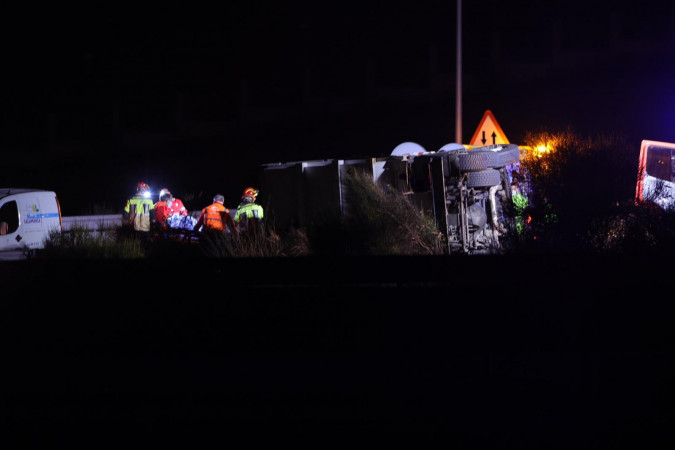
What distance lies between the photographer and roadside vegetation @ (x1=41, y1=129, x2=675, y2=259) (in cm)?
995

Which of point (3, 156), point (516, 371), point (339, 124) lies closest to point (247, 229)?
point (516, 371)

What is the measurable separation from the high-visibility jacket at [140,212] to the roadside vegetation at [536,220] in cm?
299

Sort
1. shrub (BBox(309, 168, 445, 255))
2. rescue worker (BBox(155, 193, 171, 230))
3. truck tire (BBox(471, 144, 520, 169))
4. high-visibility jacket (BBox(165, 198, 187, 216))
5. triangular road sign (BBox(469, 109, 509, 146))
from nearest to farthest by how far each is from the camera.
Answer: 1. shrub (BBox(309, 168, 445, 255))
2. truck tire (BBox(471, 144, 520, 169))
3. triangular road sign (BBox(469, 109, 509, 146))
4. rescue worker (BBox(155, 193, 171, 230))
5. high-visibility jacket (BBox(165, 198, 187, 216))

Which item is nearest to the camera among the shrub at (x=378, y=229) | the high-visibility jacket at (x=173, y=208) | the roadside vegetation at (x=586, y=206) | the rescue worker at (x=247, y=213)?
the roadside vegetation at (x=586, y=206)

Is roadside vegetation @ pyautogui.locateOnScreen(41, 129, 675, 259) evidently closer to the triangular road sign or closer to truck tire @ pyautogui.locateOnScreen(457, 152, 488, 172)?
truck tire @ pyautogui.locateOnScreen(457, 152, 488, 172)

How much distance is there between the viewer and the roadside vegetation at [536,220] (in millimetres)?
9945

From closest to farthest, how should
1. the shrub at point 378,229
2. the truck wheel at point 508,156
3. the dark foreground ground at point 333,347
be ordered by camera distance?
the dark foreground ground at point 333,347 → the shrub at point 378,229 → the truck wheel at point 508,156

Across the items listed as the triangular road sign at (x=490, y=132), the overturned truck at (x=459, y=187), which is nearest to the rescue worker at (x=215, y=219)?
the overturned truck at (x=459, y=187)

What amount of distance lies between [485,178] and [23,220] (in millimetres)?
9271

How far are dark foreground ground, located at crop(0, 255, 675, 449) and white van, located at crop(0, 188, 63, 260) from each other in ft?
26.3

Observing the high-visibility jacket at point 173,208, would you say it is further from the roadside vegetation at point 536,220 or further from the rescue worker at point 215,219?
the roadside vegetation at point 536,220

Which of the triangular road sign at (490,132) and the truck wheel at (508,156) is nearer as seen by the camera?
the truck wheel at (508,156)

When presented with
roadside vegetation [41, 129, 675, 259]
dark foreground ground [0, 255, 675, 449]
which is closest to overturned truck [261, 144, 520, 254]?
roadside vegetation [41, 129, 675, 259]

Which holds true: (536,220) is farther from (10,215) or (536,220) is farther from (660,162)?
(10,215)
